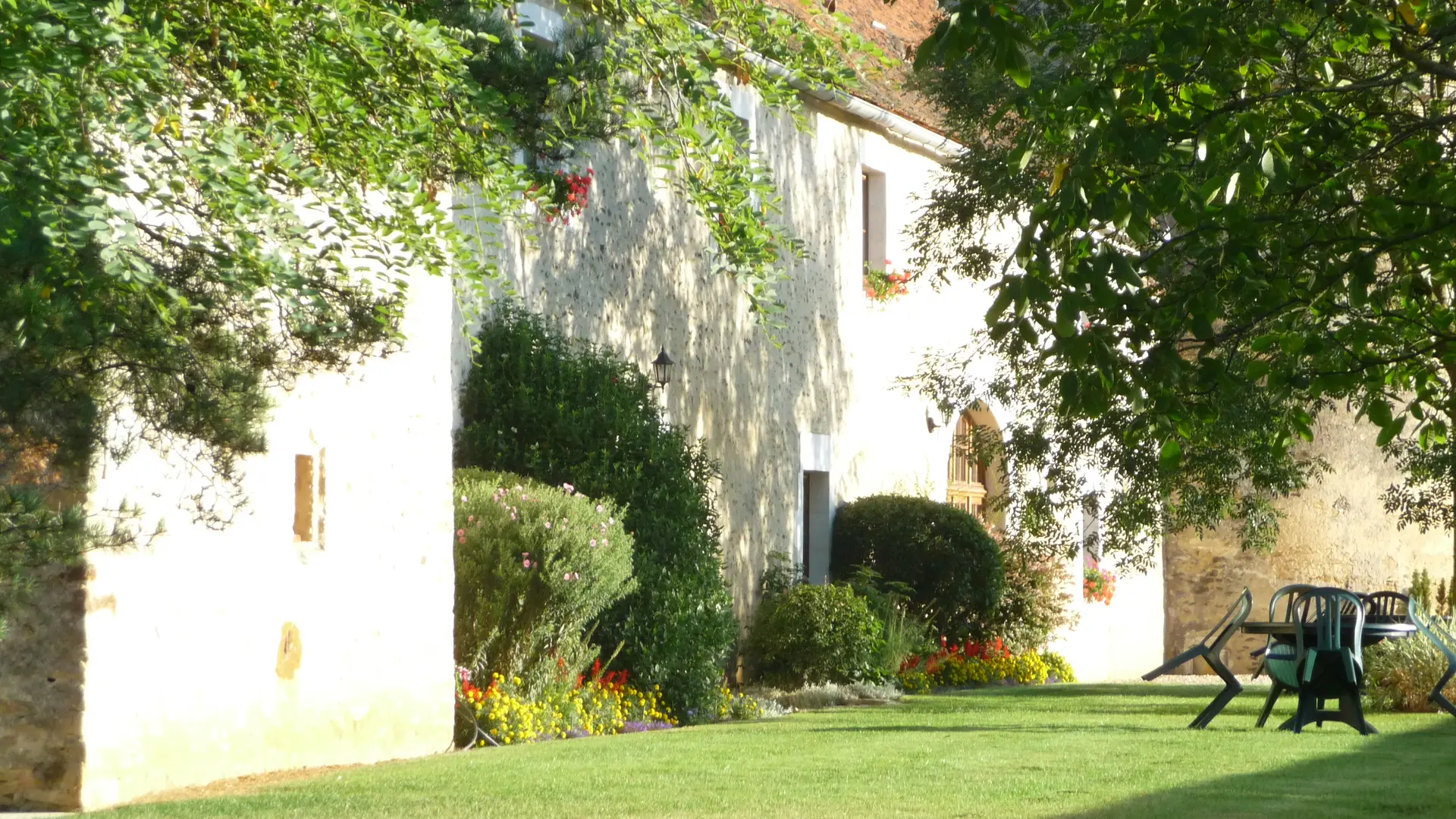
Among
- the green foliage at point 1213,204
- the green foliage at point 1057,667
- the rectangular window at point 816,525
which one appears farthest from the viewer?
the green foliage at point 1057,667

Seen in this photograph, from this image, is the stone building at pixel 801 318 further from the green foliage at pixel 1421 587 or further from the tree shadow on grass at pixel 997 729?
the green foliage at pixel 1421 587

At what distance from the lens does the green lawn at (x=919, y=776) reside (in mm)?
6500

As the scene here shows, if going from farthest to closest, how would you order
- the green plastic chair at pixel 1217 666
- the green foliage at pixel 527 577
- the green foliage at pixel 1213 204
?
the green plastic chair at pixel 1217 666 < the green foliage at pixel 527 577 < the green foliage at pixel 1213 204

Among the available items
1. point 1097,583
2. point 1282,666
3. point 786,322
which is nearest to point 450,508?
→ point 786,322

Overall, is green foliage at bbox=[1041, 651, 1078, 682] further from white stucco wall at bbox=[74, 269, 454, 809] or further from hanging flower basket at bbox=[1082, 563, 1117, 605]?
white stucco wall at bbox=[74, 269, 454, 809]

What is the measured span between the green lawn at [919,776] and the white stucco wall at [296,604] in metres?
0.35

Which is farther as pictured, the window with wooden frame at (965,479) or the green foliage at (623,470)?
the window with wooden frame at (965,479)

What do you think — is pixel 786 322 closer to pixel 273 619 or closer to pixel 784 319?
pixel 784 319

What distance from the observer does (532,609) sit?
1009cm

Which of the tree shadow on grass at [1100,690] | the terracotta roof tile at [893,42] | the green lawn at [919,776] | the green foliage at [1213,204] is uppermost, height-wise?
the terracotta roof tile at [893,42]

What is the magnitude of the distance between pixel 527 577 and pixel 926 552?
228 inches

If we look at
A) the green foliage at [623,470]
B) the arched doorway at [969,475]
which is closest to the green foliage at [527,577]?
the green foliage at [623,470]

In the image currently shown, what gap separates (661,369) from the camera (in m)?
13.0

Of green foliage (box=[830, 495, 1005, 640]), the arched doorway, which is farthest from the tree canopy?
the arched doorway
